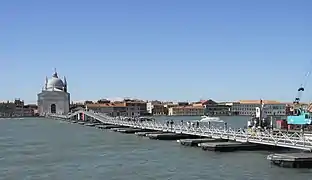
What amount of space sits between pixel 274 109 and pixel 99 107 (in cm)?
5862

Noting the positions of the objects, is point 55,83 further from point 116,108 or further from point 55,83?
point 116,108

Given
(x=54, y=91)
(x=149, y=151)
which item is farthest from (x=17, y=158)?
(x=54, y=91)

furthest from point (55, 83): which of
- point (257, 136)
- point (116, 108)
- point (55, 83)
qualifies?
point (257, 136)

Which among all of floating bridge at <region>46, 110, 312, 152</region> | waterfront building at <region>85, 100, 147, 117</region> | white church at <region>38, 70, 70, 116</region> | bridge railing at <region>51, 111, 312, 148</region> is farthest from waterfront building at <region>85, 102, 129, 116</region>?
bridge railing at <region>51, 111, 312, 148</region>

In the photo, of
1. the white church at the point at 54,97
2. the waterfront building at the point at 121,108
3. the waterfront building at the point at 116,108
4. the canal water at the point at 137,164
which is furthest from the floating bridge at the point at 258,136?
the waterfront building at the point at 116,108

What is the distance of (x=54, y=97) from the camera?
17262 cm

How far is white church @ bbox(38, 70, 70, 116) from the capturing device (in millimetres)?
172625

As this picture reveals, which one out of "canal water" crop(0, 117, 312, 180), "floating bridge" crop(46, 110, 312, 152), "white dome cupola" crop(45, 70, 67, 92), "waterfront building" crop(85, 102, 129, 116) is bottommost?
"canal water" crop(0, 117, 312, 180)

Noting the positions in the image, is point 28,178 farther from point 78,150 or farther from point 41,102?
point 41,102

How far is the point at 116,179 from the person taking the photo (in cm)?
2856

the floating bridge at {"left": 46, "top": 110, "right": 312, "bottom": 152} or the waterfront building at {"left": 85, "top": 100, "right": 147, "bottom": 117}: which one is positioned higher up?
the waterfront building at {"left": 85, "top": 100, "right": 147, "bottom": 117}

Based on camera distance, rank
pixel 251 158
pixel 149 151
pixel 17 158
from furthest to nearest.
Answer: pixel 149 151 < pixel 17 158 < pixel 251 158

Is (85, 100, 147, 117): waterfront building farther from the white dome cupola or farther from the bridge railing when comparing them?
the bridge railing

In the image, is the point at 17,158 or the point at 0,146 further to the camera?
the point at 0,146
